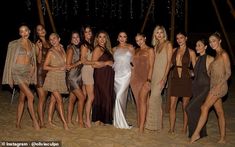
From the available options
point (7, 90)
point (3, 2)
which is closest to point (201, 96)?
point (7, 90)

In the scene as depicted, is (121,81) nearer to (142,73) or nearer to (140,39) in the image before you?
(142,73)

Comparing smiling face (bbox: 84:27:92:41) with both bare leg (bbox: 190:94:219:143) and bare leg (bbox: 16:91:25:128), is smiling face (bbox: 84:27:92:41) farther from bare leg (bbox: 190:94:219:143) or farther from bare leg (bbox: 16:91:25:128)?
bare leg (bbox: 190:94:219:143)

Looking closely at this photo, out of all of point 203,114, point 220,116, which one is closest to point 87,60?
point 203,114

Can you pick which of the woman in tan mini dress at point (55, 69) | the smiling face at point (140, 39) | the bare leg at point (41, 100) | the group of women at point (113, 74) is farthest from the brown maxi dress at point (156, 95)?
the bare leg at point (41, 100)

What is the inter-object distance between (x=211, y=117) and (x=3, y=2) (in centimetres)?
2092

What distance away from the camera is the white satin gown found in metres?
6.64

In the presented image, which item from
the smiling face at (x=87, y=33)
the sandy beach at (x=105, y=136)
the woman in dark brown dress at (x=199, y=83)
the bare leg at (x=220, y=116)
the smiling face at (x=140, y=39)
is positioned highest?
the smiling face at (x=87, y=33)

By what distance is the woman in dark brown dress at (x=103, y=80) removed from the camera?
21.8 feet

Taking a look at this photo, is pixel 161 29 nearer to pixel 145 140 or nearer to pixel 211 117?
pixel 145 140

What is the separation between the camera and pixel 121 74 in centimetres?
669

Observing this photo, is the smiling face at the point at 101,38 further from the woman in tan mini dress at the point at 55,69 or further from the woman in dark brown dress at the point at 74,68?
the woman in tan mini dress at the point at 55,69

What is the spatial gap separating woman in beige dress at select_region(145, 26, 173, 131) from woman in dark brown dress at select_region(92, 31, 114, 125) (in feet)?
2.58

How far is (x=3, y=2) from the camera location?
1011 inches

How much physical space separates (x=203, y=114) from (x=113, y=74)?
1792 millimetres
